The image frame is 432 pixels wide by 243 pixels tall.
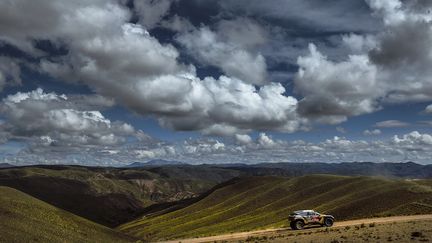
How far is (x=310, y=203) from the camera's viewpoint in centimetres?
14375

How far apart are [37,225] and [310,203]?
3710 inches

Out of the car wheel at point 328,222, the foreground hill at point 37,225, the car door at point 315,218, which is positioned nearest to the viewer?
the car door at point 315,218

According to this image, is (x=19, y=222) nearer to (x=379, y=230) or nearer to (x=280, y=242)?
(x=280, y=242)

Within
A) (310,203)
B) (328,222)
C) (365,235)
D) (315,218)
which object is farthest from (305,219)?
(310,203)

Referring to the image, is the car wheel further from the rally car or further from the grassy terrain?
the grassy terrain

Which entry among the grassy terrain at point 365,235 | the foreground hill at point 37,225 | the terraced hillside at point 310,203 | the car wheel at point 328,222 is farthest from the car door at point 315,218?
the foreground hill at point 37,225

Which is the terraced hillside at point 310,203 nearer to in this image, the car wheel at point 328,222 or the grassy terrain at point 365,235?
the car wheel at point 328,222

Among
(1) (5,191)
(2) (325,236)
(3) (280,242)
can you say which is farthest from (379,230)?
(1) (5,191)

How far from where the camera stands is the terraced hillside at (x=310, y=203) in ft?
338

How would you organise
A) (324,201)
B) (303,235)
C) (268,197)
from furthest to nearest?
(268,197) < (324,201) < (303,235)

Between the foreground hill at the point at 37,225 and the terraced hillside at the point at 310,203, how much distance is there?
32816 mm

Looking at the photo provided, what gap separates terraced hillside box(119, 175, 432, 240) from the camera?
103 metres

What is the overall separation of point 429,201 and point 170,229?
9641 cm

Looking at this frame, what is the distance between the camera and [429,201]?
85562 mm
